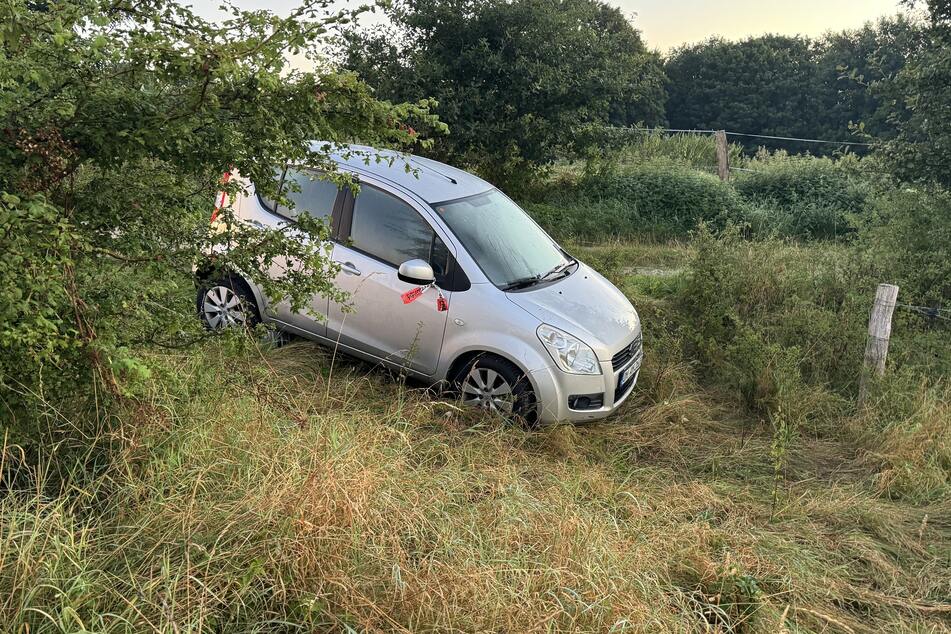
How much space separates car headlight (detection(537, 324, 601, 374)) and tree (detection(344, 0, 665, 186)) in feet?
21.7

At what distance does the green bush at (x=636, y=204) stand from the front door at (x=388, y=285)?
22.0 feet

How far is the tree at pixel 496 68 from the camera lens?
A: 10.8 metres

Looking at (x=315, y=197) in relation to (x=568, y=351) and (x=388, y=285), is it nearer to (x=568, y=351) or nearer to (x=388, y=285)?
(x=388, y=285)

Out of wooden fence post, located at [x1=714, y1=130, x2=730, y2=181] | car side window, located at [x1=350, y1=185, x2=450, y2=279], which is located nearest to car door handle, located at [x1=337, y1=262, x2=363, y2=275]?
car side window, located at [x1=350, y1=185, x2=450, y2=279]

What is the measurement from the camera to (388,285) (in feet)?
17.5

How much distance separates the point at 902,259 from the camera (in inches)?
279

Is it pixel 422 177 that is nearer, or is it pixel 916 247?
pixel 422 177

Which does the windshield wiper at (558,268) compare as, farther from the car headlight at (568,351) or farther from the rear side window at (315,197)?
the rear side window at (315,197)

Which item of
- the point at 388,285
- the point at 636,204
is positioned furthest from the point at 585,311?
the point at 636,204

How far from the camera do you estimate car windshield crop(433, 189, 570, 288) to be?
535cm

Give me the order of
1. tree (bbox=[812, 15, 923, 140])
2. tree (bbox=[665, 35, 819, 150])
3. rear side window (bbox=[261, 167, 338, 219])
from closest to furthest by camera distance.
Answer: rear side window (bbox=[261, 167, 338, 219]) < tree (bbox=[812, 15, 923, 140]) < tree (bbox=[665, 35, 819, 150])

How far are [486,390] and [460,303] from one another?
25.9 inches

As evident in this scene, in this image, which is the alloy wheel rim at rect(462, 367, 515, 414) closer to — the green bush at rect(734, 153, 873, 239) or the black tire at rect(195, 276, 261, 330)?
the black tire at rect(195, 276, 261, 330)

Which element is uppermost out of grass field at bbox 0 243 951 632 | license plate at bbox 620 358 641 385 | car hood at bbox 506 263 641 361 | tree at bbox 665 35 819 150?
tree at bbox 665 35 819 150
